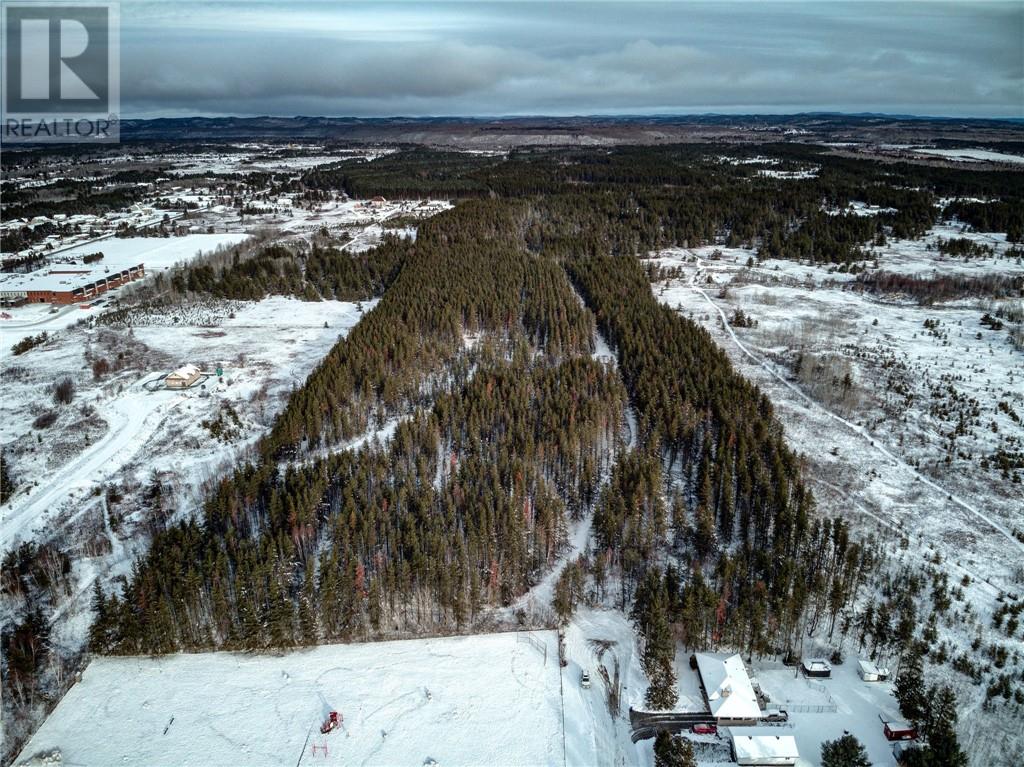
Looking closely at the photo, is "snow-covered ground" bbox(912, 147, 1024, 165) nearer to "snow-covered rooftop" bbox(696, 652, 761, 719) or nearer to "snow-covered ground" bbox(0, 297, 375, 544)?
"snow-covered ground" bbox(0, 297, 375, 544)

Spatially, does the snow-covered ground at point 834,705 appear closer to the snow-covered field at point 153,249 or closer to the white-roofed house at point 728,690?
the white-roofed house at point 728,690

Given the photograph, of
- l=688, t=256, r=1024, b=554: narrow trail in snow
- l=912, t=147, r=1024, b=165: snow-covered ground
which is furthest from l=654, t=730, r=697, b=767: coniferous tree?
l=912, t=147, r=1024, b=165: snow-covered ground

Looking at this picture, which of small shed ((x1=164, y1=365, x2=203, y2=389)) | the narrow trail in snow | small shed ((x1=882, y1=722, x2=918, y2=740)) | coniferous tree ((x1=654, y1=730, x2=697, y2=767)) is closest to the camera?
coniferous tree ((x1=654, y1=730, x2=697, y2=767))

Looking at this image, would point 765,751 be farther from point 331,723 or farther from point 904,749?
point 331,723

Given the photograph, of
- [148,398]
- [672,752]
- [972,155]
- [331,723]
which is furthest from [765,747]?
[972,155]

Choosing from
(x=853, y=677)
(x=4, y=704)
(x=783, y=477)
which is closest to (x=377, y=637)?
(x=4, y=704)

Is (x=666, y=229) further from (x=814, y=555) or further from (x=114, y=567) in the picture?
(x=114, y=567)
